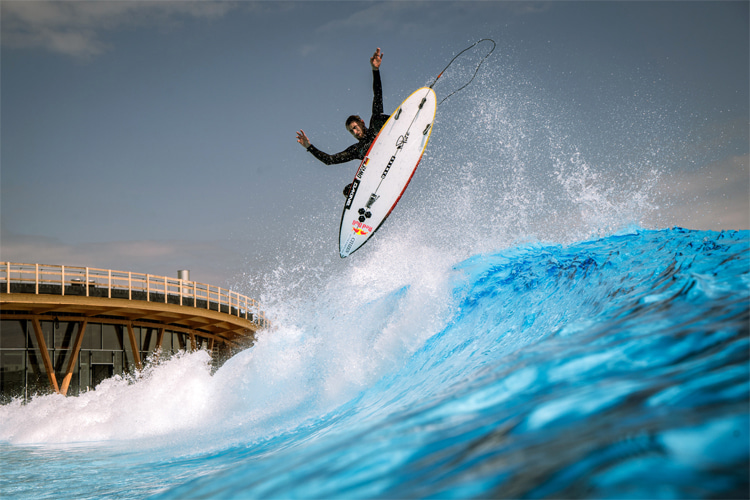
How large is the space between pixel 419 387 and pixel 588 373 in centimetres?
215

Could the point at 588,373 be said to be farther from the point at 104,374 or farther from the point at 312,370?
the point at 104,374

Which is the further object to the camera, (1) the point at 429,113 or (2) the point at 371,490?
(1) the point at 429,113

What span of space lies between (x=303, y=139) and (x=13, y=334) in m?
12.9

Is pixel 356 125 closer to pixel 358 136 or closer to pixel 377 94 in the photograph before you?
pixel 358 136

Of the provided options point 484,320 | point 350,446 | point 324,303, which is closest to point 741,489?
point 350,446

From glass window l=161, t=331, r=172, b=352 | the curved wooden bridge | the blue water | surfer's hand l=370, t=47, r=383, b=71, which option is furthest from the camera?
glass window l=161, t=331, r=172, b=352

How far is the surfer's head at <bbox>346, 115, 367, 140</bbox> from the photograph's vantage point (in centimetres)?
723

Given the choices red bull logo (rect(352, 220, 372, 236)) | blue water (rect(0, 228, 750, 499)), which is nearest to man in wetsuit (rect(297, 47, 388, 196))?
red bull logo (rect(352, 220, 372, 236))

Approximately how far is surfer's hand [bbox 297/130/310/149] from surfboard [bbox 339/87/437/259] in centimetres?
84

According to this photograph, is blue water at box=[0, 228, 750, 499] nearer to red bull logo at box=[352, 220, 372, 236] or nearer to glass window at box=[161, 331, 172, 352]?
red bull logo at box=[352, 220, 372, 236]

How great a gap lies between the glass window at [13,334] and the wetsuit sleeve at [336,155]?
42.0 ft

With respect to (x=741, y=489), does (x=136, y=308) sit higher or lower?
higher

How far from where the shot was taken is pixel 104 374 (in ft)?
53.1

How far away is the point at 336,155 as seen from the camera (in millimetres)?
7156
